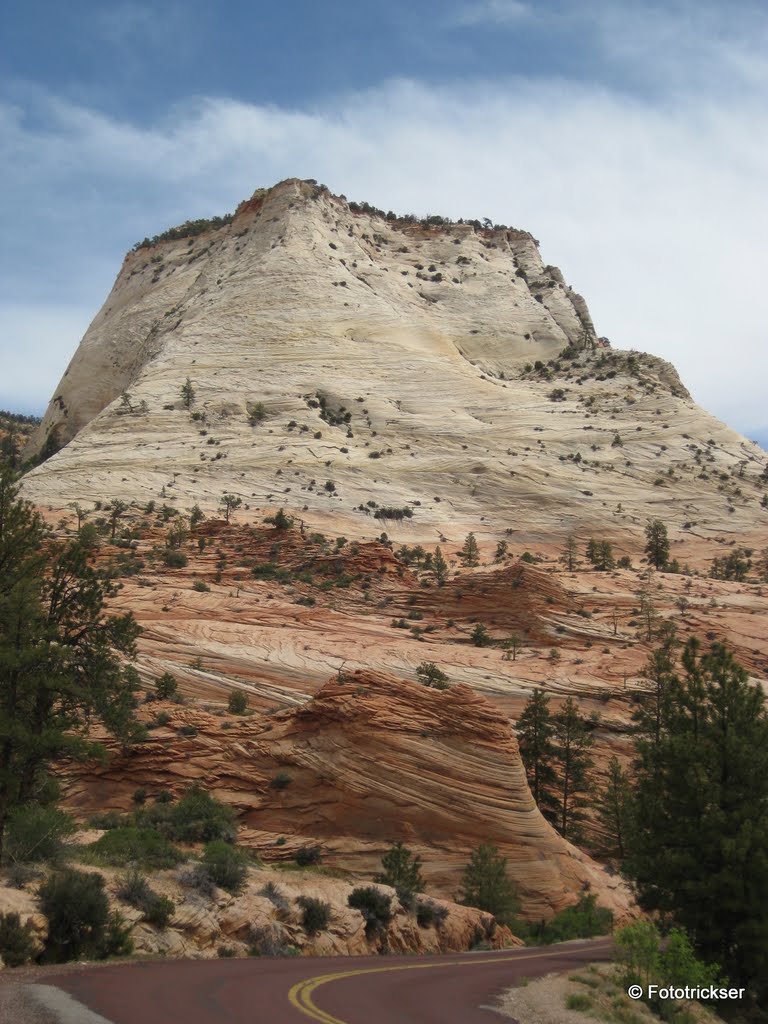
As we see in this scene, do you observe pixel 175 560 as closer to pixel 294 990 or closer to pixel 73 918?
pixel 73 918

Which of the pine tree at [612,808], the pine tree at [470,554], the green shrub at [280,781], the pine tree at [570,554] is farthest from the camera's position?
the pine tree at [570,554]

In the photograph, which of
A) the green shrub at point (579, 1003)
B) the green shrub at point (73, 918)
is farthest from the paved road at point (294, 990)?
the green shrub at point (579, 1003)

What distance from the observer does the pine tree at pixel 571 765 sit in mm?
30094

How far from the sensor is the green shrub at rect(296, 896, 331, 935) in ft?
59.0

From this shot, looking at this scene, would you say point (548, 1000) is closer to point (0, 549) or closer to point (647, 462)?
point (0, 549)

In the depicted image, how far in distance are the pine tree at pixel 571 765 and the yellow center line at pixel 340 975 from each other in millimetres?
8057

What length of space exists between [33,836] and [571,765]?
1987 centimetres

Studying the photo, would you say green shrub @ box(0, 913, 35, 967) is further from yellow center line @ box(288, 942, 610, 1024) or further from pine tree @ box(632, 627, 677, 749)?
pine tree @ box(632, 627, 677, 749)

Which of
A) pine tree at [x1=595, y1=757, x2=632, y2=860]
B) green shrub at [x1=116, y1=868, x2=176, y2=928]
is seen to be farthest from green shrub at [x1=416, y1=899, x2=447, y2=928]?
pine tree at [x1=595, y1=757, x2=632, y2=860]

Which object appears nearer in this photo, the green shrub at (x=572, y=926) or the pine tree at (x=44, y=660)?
the pine tree at (x=44, y=660)

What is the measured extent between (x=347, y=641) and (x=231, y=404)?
3954cm

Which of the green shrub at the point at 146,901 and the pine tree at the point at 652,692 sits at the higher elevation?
the pine tree at the point at 652,692

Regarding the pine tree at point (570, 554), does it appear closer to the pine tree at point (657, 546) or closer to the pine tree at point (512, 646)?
the pine tree at point (657, 546)

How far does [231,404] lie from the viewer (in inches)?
2694
